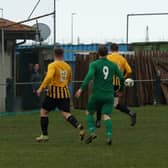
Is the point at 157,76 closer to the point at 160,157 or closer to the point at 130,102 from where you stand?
the point at 130,102

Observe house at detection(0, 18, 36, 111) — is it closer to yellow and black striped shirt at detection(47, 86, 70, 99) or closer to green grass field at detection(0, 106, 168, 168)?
green grass field at detection(0, 106, 168, 168)

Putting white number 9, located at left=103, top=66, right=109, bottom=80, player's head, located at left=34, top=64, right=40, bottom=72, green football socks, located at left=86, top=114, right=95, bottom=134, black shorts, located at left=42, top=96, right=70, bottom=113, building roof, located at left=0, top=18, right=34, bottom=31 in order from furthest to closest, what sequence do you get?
player's head, located at left=34, top=64, right=40, bottom=72
building roof, located at left=0, top=18, right=34, bottom=31
black shorts, located at left=42, top=96, right=70, bottom=113
green football socks, located at left=86, top=114, right=95, bottom=134
white number 9, located at left=103, top=66, right=109, bottom=80

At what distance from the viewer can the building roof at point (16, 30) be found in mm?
22703

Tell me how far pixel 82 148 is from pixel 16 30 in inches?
436

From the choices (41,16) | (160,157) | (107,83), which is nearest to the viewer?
(160,157)

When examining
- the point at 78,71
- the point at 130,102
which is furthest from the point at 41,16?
the point at 130,102

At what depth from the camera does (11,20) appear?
23266 mm

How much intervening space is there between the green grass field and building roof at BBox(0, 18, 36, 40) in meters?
4.80

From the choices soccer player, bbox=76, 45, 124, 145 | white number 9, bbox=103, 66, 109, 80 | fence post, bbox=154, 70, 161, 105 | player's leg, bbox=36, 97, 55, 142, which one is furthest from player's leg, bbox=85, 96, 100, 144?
fence post, bbox=154, 70, 161, 105

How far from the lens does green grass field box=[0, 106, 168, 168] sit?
1052 centimetres

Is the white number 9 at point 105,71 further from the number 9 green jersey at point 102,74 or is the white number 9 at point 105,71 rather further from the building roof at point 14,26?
the building roof at point 14,26

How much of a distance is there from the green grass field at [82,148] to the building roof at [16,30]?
4.80 m

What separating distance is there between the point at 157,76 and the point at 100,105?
13628 millimetres

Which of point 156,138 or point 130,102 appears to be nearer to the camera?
point 156,138
